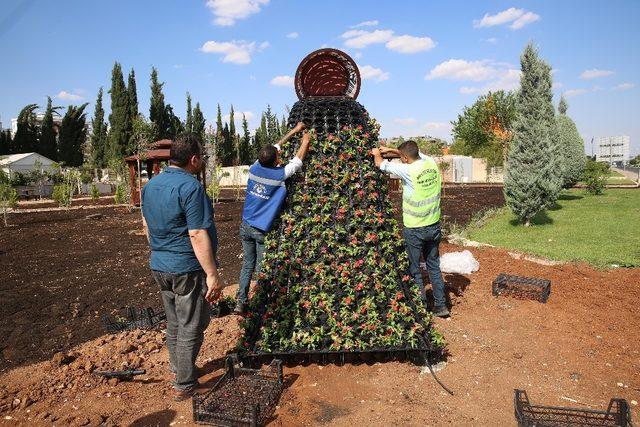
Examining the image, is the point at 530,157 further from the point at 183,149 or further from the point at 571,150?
the point at 571,150

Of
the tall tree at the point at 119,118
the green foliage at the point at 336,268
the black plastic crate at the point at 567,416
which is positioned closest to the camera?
the black plastic crate at the point at 567,416

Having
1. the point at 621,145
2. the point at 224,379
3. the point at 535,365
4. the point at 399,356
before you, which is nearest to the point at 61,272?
the point at 224,379

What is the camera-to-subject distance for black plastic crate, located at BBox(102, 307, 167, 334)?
4.84 m

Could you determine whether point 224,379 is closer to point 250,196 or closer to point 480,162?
point 250,196

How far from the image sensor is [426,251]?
Answer: 15.7 ft

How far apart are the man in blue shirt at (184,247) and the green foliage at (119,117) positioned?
37910 mm

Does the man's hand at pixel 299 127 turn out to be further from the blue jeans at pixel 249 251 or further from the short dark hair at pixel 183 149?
the blue jeans at pixel 249 251

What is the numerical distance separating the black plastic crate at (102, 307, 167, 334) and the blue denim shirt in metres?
1.87

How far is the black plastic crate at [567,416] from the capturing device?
2.67 m

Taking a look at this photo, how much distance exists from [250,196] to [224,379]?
6.38ft

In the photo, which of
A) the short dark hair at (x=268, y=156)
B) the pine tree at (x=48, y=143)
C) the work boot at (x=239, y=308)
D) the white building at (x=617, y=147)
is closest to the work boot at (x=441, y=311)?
the work boot at (x=239, y=308)

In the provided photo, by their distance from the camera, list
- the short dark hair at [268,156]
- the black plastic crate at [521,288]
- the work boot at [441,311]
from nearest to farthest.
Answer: the short dark hair at [268,156] < the work boot at [441,311] < the black plastic crate at [521,288]

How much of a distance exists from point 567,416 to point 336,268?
1.98 m

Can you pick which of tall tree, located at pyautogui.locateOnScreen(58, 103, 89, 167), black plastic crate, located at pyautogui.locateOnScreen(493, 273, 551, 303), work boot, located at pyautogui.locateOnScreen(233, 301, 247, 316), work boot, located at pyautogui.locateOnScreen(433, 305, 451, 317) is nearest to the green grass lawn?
black plastic crate, located at pyautogui.locateOnScreen(493, 273, 551, 303)
